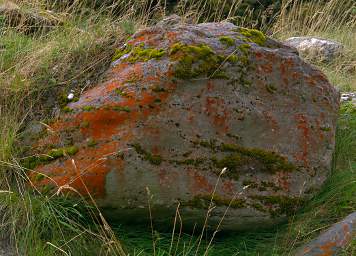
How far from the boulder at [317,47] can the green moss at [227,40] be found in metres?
3.65

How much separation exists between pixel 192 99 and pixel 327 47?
4.59 metres

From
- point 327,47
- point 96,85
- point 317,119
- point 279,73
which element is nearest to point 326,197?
point 317,119

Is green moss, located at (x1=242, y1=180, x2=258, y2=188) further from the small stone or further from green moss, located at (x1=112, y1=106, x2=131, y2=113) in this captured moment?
the small stone

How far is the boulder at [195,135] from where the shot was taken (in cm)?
299

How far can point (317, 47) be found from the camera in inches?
283

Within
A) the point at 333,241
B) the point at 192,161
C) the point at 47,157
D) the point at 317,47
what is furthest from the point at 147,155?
the point at 317,47

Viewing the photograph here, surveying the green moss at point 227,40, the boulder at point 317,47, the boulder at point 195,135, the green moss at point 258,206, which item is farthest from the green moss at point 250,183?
the boulder at point 317,47

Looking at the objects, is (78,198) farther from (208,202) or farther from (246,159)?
(246,159)

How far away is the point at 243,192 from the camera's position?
3.12 meters

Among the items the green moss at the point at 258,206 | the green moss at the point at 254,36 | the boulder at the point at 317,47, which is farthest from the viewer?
the boulder at the point at 317,47

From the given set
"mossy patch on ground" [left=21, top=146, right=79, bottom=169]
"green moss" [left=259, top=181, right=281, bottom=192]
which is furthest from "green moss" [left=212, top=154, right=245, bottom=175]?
"mossy patch on ground" [left=21, top=146, right=79, bottom=169]

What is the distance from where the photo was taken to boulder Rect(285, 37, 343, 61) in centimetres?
706

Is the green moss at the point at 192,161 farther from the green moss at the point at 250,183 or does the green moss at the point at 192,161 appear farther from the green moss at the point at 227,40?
the green moss at the point at 227,40

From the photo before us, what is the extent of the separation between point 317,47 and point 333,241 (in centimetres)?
467
